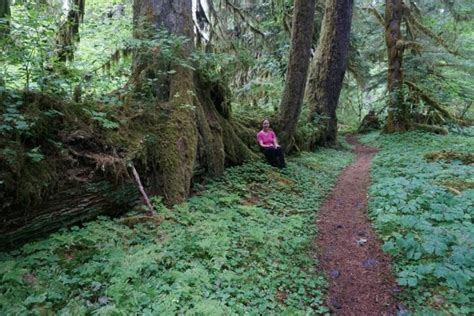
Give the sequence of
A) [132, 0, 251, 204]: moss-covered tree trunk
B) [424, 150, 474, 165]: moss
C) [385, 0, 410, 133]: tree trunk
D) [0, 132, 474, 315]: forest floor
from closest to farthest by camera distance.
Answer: [0, 132, 474, 315]: forest floor
[132, 0, 251, 204]: moss-covered tree trunk
[424, 150, 474, 165]: moss
[385, 0, 410, 133]: tree trunk

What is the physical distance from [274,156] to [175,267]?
18.2 ft

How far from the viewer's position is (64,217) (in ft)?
13.5

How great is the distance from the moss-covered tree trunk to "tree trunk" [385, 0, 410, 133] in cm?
1048

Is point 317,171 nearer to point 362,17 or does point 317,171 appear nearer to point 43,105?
point 43,105

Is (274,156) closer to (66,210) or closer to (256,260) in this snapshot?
(256,260)

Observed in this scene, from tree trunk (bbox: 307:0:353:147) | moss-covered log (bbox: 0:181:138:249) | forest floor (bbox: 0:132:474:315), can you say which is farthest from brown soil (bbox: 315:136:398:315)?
tree trunk (bbox: 307:0:353:147)

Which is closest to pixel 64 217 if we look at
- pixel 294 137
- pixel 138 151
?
pixel 138 151

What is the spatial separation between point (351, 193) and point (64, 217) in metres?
5.62

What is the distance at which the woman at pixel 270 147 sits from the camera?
894 centimetres

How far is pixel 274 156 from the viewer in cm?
895

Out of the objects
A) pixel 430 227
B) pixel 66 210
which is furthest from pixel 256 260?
pixel 66 210

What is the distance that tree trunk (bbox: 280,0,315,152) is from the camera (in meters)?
9.70

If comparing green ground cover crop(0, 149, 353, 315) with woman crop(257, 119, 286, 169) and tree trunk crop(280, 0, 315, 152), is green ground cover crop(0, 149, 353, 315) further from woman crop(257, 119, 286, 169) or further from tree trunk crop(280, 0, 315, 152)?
tree trunk crop(280, 0, 315, 152)

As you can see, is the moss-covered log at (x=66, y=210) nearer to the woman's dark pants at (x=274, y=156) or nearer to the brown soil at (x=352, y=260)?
the brown soil at (x=352, y=260)
